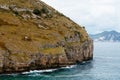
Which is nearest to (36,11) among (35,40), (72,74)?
(35,40)

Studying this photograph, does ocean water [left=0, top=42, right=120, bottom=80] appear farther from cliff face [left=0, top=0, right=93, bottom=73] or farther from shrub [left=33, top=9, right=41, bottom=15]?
shrub [left=33, top=9, right=41, bottom=15]

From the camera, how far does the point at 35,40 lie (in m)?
156

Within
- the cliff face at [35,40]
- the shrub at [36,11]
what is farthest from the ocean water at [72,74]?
the shrub at [36,11]

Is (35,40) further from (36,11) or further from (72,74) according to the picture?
(36,11)

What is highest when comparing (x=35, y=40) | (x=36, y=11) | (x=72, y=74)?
(x=36, y=11)

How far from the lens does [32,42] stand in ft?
501

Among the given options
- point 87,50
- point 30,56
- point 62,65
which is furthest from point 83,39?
point 30,56

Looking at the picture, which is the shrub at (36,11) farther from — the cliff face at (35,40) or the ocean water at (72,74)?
the ocean water at (72,74)

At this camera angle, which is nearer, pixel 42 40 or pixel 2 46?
pixel 2 46

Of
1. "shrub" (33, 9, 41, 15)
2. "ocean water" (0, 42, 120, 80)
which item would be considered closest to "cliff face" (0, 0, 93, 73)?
"shrub" (33, 9, 41, 15)

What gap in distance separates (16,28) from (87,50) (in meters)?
43.5

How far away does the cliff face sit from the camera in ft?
460

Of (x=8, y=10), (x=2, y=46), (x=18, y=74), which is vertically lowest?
(x=18, y=74)

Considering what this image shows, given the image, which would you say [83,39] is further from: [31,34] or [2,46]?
[2,46]
